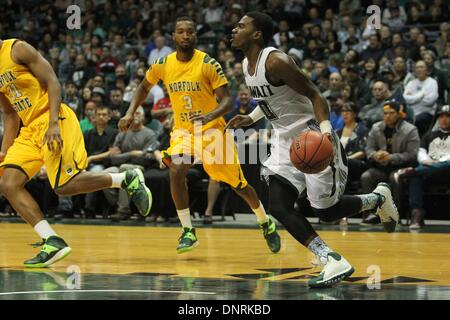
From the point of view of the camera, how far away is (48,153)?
6.03m

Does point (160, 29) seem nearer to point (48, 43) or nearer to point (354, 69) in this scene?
point (48, 43)

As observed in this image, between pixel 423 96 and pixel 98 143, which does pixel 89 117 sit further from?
pixel 423 96

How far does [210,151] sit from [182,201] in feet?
1.68

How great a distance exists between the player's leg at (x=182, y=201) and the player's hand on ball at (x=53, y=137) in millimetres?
1502

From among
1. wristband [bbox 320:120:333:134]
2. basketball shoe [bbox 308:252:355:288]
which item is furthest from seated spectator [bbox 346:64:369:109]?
basketball shoe [bbox 308:252:355:288]

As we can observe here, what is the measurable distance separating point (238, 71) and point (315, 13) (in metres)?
3.32

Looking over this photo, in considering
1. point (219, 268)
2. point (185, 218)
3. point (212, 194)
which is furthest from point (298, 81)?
point (212, 194)

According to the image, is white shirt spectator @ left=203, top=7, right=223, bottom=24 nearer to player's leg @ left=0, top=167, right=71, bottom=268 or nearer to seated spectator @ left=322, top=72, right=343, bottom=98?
seated spectator @ left=322, top=72, right=343, bottom=98

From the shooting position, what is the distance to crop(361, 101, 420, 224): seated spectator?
9.97 m

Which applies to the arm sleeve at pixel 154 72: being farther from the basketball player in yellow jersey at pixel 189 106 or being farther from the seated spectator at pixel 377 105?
the seated spectator at pixel 377 105

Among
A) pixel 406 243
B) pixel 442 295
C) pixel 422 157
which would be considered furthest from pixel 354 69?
pixel 442 295

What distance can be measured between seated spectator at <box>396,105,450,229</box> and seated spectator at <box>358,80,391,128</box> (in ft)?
3.93

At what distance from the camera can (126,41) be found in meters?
18.0

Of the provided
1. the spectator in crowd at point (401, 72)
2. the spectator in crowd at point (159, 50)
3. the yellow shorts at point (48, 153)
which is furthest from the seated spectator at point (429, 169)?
the spectator in crowd at point (159, 50)
